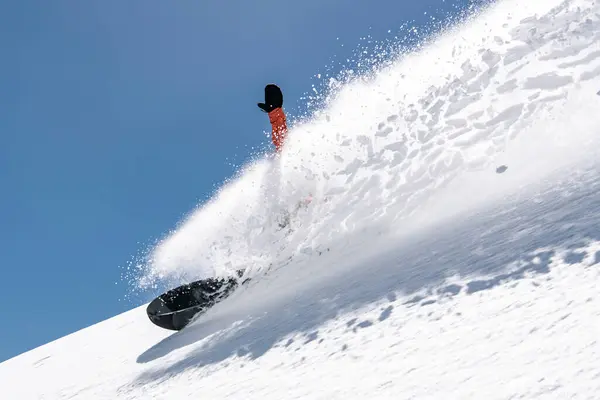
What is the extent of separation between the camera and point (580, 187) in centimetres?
459

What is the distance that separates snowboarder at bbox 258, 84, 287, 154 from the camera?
9152 millimetres

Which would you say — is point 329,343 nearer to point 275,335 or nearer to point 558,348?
point 275,335

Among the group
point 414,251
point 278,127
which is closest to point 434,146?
point 414,251

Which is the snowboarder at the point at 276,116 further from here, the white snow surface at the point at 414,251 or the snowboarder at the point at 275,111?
the white snow surface at the point at 414,251

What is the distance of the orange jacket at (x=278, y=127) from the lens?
903 cm

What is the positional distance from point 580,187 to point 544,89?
2624mm

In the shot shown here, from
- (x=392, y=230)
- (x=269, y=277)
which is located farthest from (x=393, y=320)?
(x=269, y=277)

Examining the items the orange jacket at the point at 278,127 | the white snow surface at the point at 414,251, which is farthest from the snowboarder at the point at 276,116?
the white snow surface at the point at 414,251

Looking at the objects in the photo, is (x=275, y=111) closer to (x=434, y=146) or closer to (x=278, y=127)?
(x=278, y=127)

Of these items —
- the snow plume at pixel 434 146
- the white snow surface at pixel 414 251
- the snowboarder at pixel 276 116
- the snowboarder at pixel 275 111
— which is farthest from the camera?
the snowboarder at pixel 275 111

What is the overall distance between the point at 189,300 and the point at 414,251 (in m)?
3.34

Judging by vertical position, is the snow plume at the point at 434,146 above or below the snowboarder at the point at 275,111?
below

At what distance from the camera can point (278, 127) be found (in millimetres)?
9273

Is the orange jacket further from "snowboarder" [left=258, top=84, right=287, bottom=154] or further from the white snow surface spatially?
the white snow surface
